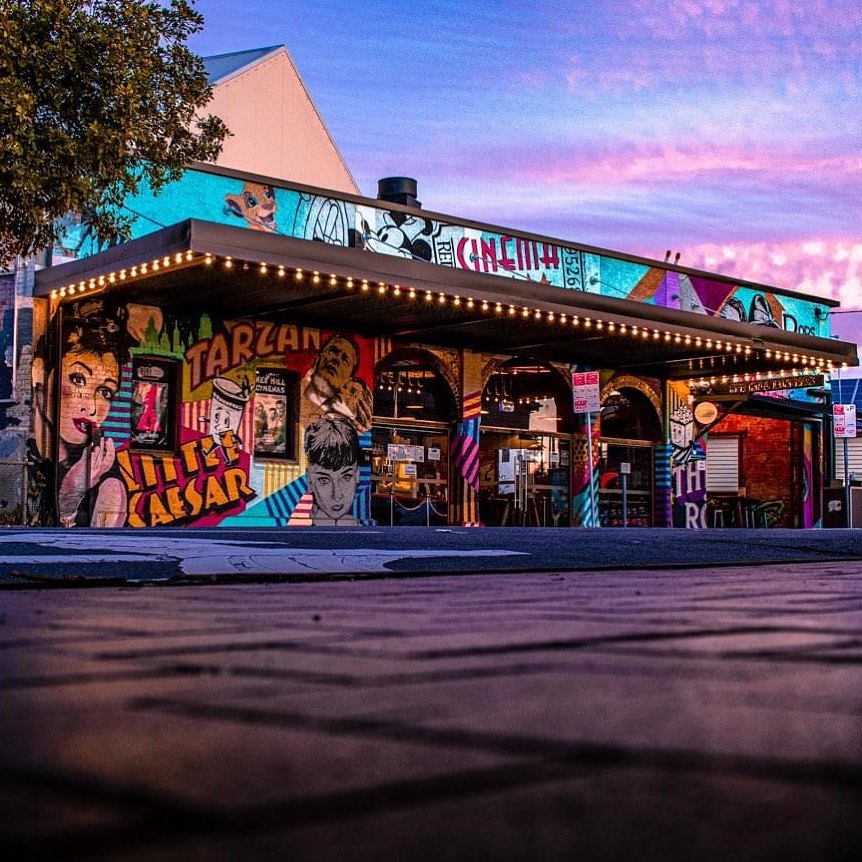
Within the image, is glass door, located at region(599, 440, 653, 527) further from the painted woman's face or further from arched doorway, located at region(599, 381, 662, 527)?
the painted woman's face

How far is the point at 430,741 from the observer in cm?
121

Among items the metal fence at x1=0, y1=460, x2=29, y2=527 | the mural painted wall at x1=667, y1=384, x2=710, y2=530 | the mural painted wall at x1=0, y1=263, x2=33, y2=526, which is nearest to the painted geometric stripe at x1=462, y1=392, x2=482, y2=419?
the mural painted wall at x1=667, y1=384, x2=710, y2=530

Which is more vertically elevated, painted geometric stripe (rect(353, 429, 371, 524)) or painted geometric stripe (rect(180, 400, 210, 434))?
painted geometric stripe (rect(180, 400, 210, 434))

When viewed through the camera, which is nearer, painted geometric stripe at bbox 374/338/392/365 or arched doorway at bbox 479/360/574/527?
painted geometric stripe at bbox 374/338/392/365

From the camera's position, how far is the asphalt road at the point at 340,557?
195 inches

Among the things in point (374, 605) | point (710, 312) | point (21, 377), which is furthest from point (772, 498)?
point (374, 605)

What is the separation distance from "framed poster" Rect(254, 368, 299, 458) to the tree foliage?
218 inches

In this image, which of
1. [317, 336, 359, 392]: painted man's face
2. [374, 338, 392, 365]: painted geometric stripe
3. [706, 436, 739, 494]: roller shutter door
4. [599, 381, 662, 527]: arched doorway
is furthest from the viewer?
[706, 436, 739, 494]: roller shutter door

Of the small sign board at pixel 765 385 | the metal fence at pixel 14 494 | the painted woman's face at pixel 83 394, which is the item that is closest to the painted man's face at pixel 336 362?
the painted woman's face at pixel 83 394

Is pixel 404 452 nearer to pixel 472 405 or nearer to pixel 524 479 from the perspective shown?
pixel 472 405

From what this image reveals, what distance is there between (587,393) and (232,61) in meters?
13.6

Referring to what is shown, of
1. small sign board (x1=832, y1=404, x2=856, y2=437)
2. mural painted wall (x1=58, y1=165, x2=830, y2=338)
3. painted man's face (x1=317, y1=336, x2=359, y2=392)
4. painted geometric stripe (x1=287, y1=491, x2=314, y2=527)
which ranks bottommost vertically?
painted geometric stripe (x1=287, y1=491, x2=314, y2=527)

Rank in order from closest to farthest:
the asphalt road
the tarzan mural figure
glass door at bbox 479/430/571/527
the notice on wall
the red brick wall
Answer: the asphalt road → the tarzan mural figure → the notice on wall → glass door at bbox 479/430/571/527 → the red brick wall

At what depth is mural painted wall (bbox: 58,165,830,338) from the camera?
62.2 ft
